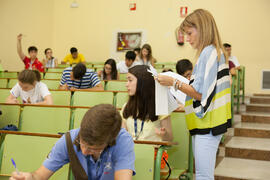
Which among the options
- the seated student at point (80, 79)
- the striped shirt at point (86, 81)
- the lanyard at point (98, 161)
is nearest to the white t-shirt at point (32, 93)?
the seated student at point (80, 79)

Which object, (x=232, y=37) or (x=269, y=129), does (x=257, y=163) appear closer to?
(x=269, y=129)

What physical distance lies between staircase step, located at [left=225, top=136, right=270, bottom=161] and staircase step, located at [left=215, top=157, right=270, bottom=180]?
0.27ft

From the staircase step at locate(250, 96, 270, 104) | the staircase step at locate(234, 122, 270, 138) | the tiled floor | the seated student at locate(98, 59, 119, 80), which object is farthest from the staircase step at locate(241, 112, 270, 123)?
the seated student at locate(98, 59, 119, 80)

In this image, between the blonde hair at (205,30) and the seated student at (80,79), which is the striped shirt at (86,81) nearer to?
the seated student at (80,79)

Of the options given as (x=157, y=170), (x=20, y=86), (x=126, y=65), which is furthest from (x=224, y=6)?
(x=157, y=170)

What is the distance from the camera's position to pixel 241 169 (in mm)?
3234

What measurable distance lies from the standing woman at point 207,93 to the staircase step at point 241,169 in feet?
4.27

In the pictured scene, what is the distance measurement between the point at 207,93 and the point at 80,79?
2.81m

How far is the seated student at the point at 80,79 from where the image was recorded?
432cm

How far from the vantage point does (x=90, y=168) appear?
4.91 feet

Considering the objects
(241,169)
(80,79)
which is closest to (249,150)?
(241,169)

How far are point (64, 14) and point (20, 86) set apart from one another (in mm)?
6658

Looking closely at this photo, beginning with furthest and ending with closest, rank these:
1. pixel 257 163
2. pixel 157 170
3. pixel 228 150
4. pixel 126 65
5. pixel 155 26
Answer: pixel 155 26 → pixel 126 65 → pixel 228 150 → pixel 257 163 → pixel 157 170

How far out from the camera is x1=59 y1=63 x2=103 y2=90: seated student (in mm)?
4324
